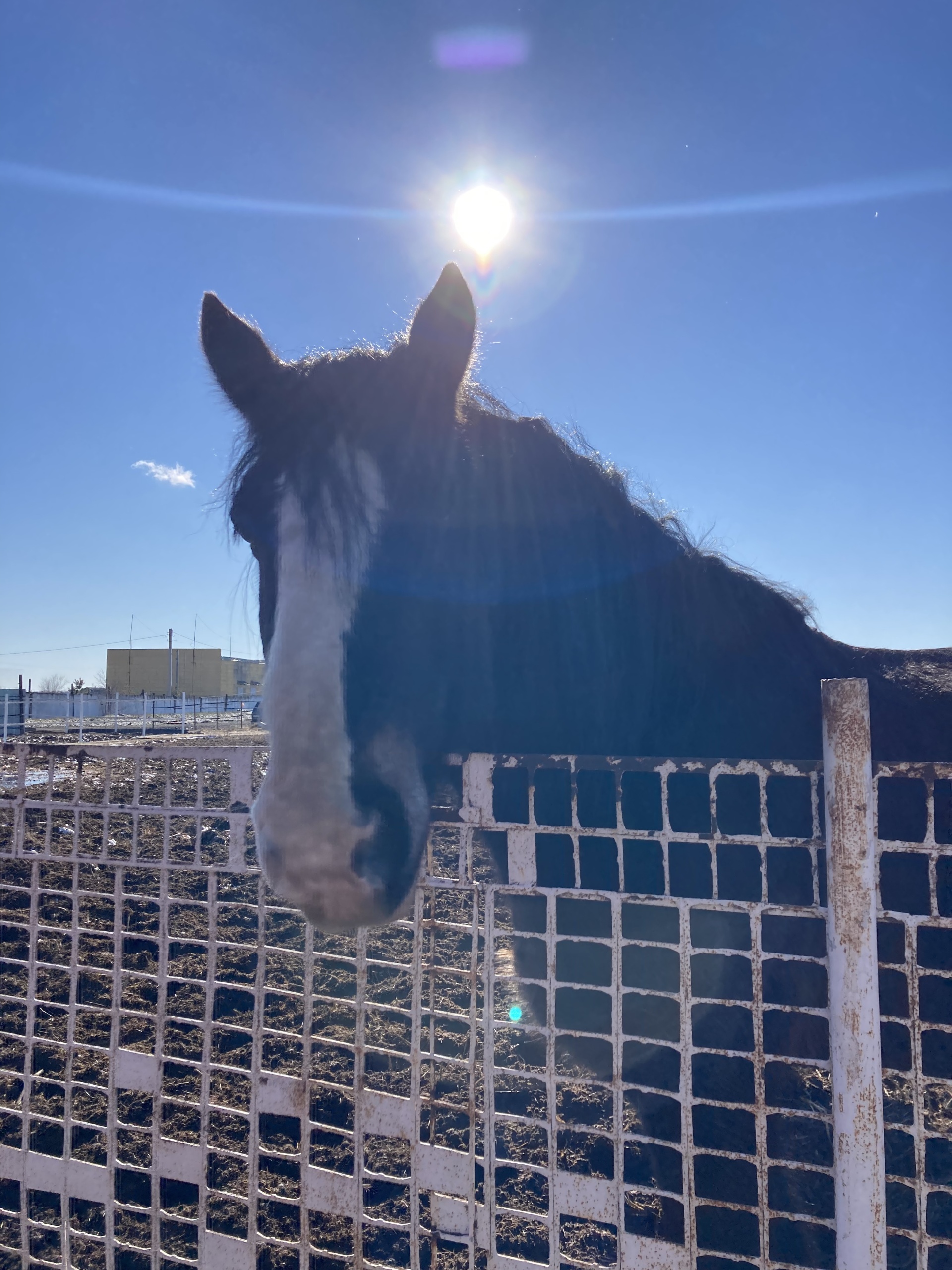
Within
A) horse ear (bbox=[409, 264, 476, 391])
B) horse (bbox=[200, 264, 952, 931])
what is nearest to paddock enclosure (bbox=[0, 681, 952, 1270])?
horse (bbox=[200, 264, 952, 931])

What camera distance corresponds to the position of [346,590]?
1.62 metres

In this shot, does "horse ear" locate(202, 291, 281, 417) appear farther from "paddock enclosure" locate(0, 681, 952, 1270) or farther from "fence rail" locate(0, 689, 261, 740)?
"fence rail" locate(0, 689, 261, 740)

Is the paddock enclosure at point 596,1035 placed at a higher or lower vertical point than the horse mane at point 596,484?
lower

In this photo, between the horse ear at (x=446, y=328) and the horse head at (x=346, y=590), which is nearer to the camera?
the horse head at (x=346, y=590)

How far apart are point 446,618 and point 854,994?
1.15 m

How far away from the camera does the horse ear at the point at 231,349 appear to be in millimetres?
2256

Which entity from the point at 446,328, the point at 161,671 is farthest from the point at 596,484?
the point at 161,671

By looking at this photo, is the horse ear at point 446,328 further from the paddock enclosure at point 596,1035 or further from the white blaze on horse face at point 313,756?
the paddock enclosure at point 596,1035

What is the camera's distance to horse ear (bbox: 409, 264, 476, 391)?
2006 mm

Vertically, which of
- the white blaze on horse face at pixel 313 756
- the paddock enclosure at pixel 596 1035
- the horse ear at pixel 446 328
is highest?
the horse ear at pixel 446 328

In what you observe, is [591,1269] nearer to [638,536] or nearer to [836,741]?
[836,741]

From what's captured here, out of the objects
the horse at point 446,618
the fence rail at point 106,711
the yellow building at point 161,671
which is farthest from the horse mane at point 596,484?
the yellow building at point 161,671

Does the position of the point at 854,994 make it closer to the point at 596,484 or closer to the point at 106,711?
the point at 596,484

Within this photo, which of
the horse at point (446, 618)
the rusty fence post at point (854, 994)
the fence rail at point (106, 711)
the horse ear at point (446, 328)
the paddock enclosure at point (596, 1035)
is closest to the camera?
the rusty fence post at point (854, 994)
